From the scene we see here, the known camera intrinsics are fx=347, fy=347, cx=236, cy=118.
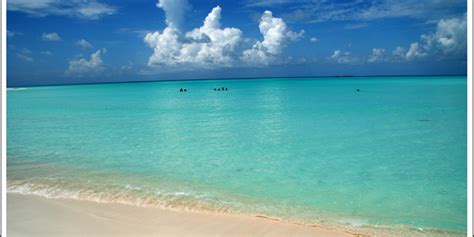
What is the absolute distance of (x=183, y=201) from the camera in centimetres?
439

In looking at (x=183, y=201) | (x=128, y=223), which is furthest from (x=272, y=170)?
(x=128, y=223)

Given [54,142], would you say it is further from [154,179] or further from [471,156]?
[471,156]

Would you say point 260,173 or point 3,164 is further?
point 260,173

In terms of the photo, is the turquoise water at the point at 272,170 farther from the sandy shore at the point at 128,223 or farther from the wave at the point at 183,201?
the sandy shore at the point at 128,223

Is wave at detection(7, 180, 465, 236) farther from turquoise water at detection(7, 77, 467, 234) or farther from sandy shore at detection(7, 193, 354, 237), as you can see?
sandy shore at detection(7, 193, 354, 237)

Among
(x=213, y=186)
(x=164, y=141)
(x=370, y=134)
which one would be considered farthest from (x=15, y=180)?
(x=370, y=134)

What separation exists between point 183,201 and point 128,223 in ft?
2.83

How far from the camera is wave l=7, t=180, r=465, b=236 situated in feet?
11.9

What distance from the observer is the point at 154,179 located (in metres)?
5.44

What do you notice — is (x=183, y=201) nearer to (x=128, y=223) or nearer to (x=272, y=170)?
(x=128, y=223)

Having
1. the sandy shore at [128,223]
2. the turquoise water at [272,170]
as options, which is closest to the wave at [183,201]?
the turquoise water at [272,170]

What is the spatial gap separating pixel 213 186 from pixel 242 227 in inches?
60.1

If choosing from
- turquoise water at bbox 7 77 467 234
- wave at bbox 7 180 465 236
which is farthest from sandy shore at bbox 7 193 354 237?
turquoise water at bbox 7 77 467 234

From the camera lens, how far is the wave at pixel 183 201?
3.63 metres
